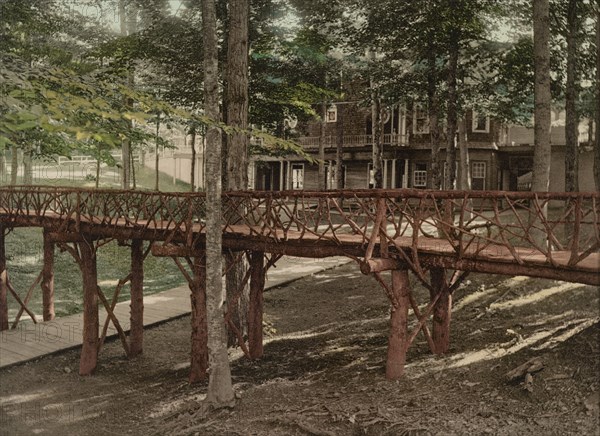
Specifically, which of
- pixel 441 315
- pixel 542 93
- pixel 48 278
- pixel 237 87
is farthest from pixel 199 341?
pixel 542 93

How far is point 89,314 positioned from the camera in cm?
1245

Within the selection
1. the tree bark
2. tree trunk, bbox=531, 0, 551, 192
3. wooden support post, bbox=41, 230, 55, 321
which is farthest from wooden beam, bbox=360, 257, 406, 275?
wooden support post, bbox=41, 230, 55, 321

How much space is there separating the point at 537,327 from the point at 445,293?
1.88 meters

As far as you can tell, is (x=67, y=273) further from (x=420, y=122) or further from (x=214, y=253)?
(x=420, y=122)

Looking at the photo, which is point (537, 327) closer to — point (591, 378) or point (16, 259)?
point (591, 378)

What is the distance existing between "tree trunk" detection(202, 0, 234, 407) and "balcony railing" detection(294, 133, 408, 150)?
67.5 ft

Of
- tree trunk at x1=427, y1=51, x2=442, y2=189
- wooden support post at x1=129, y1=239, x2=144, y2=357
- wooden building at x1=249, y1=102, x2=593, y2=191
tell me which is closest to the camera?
wooden support post at x1=129, y1=239, x2=144, y2=357

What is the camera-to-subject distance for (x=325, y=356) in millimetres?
11023

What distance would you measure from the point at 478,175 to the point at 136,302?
23.3 m

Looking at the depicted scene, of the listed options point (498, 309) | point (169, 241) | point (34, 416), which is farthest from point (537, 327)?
point (34, 416)

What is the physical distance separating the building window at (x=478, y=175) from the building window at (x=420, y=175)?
2.93 m

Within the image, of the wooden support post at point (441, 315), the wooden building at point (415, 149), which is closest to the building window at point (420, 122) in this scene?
the wooden building at point (415, 149)

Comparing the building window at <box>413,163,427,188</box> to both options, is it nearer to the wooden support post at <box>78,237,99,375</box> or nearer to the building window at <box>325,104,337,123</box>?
the building window at <box>325,104,337,123</box>

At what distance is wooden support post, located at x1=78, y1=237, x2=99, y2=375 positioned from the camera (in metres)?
12.4
